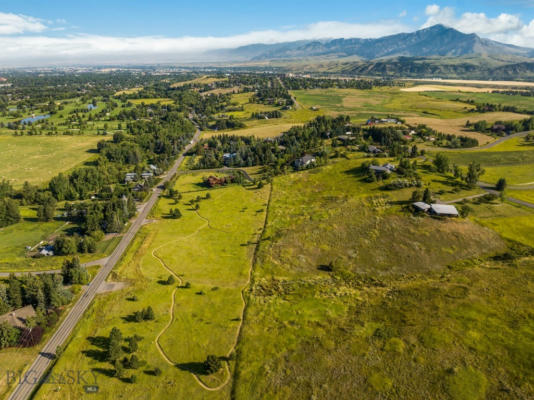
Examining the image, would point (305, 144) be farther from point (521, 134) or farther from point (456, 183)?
point (521, 134)

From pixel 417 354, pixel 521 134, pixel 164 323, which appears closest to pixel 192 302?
pixel 164 323

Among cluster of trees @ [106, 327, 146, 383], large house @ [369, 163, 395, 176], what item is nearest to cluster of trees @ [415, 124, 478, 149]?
large house @ [369, 163, 395, 176]

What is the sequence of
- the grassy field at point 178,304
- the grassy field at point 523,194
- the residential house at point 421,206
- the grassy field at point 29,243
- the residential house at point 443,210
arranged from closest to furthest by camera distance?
the grassy field at point 178,304, the grassy field at point 29,243, the residential house at point 443,210, the residential house at point 421,206, the grassy field at point 523,194

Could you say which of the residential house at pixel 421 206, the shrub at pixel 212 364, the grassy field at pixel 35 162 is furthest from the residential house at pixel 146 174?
the residential house at pixel 421 206

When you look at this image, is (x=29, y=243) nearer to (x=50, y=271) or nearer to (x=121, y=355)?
(x=50, y=271)

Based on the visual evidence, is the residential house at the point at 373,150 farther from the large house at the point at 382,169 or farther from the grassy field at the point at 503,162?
the grassy field at the point at 503,162

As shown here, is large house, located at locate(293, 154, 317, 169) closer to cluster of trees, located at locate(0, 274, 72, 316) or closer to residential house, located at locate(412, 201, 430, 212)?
residential house, located at locate(412, 201, 430, 212)
